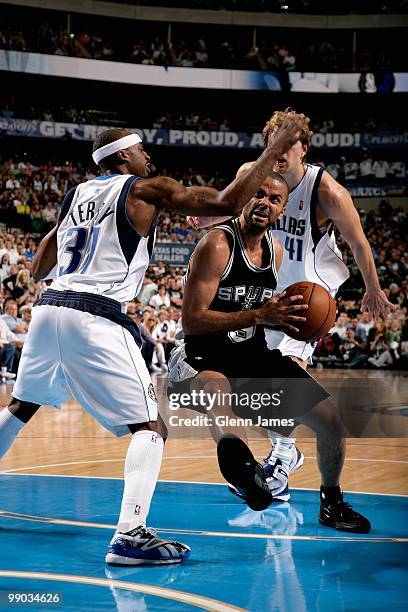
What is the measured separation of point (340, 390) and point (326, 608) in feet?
37.3

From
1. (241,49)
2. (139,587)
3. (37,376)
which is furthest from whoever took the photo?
(241,49)

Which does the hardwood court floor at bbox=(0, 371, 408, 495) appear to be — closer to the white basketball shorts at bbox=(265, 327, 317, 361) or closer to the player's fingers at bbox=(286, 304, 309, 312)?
the white basketball shorts at bbox=(265, 327, 317, 361)

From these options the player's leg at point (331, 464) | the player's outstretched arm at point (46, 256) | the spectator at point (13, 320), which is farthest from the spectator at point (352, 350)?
the player's outstretched arm at point (46, 256)

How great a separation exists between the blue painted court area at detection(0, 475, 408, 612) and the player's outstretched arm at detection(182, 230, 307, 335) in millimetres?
1135

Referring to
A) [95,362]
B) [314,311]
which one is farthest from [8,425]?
[314,311]

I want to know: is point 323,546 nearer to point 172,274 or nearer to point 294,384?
point 294,384

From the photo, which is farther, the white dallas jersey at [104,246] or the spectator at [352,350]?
the spectator at [352,350]

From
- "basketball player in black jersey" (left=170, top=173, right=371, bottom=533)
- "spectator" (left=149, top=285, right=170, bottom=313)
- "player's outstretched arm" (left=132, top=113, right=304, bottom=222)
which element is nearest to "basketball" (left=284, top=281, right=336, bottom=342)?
"basketball player in black jersey" (left=170, top=173, right=371, bottom=533)

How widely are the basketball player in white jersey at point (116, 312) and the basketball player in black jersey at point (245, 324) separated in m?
0.50

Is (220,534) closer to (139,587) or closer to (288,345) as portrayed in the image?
(139,587)

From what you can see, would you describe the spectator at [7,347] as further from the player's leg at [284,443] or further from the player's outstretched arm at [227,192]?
the player's outstretched arm at [227,192]

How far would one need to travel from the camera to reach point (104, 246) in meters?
4.14

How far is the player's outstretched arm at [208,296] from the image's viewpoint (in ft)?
14.9

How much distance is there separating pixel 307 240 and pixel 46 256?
79.6 inches
